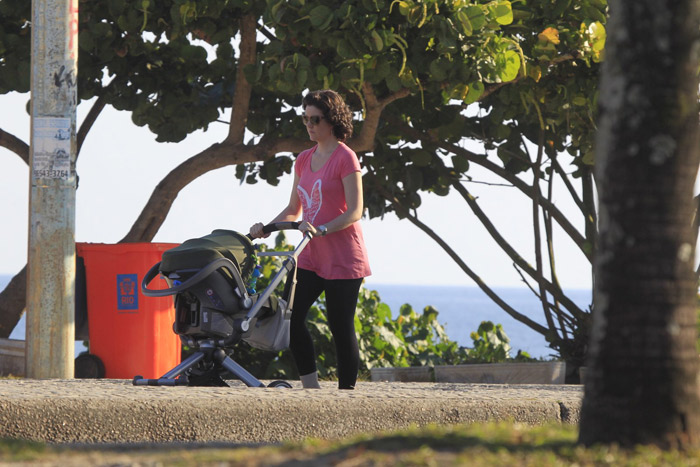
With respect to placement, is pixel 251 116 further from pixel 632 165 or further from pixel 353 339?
pixel 632 165

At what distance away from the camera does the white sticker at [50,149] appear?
24.3ft

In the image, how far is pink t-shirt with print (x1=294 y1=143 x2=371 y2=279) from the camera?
642 centimetres

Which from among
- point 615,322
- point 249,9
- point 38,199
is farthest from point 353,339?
point 249,9

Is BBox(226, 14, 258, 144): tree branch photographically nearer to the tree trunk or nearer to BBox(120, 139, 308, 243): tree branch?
BBox(120, 139, 308, 243): tree branch

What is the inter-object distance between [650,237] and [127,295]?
5.25 meters

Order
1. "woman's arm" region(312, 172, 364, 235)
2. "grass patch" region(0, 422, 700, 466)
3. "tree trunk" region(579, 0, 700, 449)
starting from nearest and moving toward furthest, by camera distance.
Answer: "grass patch" region(0, 422, 700, 466) < "tree trunk" region(579, 0, 700, 449) < "woman's arm" region(312, 172, 364, 235)

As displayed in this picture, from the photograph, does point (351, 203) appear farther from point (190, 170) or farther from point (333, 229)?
point (190, 170)

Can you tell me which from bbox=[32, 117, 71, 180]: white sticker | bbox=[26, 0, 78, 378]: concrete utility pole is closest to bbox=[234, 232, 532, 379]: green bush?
bbox=[26, 0, 78, 378]: concrete utility pole

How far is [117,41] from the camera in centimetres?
1029

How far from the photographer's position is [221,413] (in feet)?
17.9

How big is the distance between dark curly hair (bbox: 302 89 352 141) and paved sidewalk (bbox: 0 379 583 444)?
161 cm

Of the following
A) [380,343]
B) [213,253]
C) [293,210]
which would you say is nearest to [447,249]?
[380,343]

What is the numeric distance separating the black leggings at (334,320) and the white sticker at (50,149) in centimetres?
201

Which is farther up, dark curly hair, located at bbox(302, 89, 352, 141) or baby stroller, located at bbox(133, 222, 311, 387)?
dark curly hair, located at bbox(302, 89, 352, 141)
